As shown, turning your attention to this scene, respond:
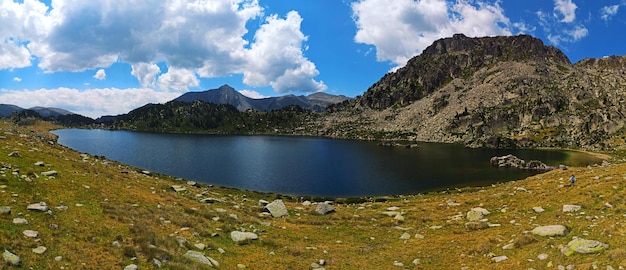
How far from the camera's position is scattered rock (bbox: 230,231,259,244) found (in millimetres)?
25328

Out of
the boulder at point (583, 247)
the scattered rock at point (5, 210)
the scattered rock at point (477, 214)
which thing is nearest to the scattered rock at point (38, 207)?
the scattered rock at point (5, 210)

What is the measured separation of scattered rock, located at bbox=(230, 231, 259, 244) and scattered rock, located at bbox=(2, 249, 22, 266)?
13286 millimetres

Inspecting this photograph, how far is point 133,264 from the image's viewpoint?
15.8 metres

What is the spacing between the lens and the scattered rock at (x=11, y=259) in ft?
43.4

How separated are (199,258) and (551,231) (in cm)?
2208

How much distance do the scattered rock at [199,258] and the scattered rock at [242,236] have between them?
539 centimetres

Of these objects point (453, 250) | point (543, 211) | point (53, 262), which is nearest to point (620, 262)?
point (453, 250)

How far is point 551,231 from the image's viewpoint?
2281 centimetres

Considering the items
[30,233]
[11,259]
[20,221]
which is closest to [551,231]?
[11,259]

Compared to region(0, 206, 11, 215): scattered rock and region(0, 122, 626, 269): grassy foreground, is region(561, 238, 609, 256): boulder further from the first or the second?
region(0, 206, 11, 215): scattered rock

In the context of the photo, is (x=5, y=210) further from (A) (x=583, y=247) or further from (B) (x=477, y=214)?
(B) (x=477, y=214)

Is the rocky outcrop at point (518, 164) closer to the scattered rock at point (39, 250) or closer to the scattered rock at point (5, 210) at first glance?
the scattered rock at point (39, 250)

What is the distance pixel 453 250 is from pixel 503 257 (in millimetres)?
4390

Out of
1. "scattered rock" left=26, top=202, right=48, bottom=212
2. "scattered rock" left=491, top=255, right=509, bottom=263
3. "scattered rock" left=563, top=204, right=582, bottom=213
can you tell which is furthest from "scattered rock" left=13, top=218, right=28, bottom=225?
"scattered rock" left=563, top=204, right=582, bottom=213
